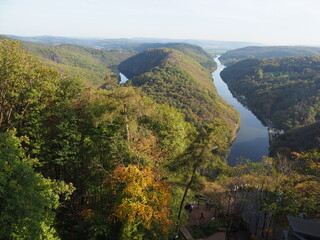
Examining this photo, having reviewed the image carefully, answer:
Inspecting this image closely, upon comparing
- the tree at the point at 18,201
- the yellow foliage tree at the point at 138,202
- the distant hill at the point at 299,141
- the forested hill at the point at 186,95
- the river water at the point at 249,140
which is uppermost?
the tree at the point at 18,201

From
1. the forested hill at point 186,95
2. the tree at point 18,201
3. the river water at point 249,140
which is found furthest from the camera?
the forested hill at point 186,95

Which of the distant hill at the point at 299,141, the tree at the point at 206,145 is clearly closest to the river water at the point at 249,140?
the distant hill at the point at 299,141

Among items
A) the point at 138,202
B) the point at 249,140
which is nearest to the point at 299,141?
the point at 249,140

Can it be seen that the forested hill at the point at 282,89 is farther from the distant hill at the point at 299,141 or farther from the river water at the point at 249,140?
the distant hill at the point at 299,141

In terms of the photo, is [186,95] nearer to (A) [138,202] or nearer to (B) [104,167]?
(B) [104,167]

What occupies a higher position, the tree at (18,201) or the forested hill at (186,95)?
the tree at (18,201)

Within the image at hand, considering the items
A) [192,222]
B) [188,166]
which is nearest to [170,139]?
[188,166]

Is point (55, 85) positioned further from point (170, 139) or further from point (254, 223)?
point (254, 223)
